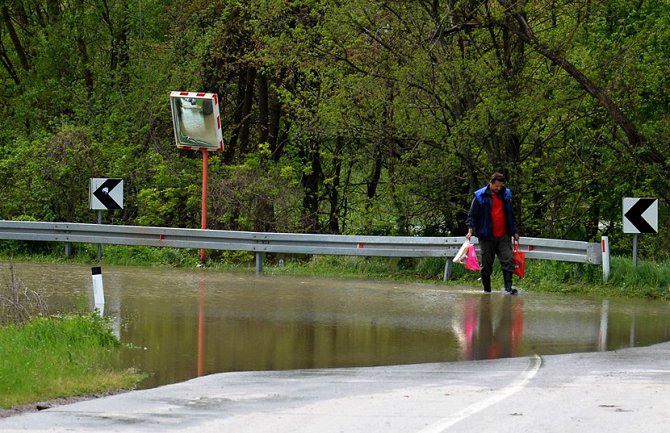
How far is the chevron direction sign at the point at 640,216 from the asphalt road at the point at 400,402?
7744 mm

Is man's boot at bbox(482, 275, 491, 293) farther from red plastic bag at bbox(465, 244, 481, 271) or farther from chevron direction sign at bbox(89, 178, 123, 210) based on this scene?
chevron direction sign at bbox(89, 178, 123, 210)

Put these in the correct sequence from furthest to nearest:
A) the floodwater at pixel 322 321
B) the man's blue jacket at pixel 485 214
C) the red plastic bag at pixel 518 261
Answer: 1. the red plastic bag at pixel 518 261
2. the man's blue jacket at pixel 485 214
3. the floodwater at pixel 322 321

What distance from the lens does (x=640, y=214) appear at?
1834 cm

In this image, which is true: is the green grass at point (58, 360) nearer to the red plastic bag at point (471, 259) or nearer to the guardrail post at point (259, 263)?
the red plastic bag at point (471, 259)

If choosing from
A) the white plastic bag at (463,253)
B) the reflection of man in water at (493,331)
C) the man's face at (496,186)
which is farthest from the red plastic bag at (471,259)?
the reflection of man in water at (493,331)

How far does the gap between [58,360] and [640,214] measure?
10.9 m

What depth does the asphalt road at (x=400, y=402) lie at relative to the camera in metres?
7.80

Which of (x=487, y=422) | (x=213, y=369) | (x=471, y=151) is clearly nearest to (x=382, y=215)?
(x=471, y=151)

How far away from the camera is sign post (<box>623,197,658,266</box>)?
18219 mm

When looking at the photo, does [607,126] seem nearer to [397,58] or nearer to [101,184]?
[397,58]

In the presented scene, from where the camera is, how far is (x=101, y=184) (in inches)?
844

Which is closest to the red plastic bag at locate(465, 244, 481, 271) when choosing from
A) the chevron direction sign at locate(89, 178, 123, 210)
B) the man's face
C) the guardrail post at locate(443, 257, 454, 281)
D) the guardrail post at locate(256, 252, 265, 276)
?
the man's face

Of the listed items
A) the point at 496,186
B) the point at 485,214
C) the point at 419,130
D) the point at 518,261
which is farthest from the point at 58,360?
the point at 419,130

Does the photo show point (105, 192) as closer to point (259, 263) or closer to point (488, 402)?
point (259, 263)
